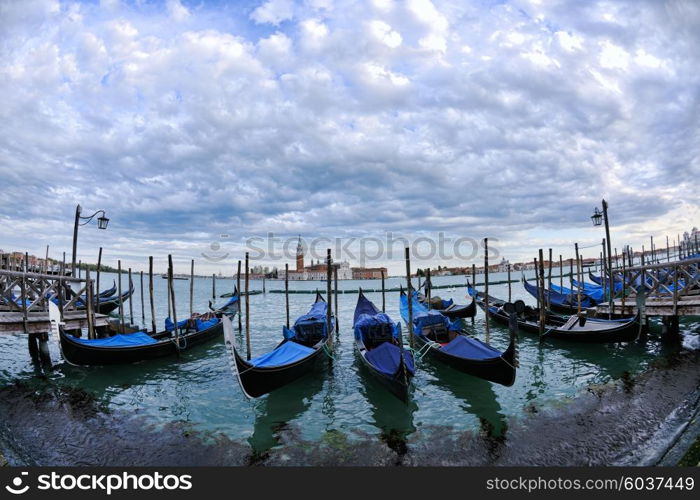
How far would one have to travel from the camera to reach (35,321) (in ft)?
30.4

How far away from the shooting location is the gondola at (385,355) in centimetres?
663

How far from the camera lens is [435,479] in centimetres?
422

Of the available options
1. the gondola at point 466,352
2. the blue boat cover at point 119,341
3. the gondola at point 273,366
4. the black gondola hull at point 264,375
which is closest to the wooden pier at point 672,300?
the gondola at point 466,352

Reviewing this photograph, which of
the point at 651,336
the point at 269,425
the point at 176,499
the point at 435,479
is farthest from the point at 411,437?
the point at 651,336

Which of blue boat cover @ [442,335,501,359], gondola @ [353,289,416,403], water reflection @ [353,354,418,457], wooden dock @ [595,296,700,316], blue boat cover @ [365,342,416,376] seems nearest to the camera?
water reflection @ [353,354,418,457]

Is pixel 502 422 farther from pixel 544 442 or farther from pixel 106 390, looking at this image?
pixel 106 390

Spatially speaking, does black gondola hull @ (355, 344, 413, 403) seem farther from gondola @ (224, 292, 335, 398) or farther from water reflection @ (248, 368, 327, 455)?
gondola @ (224, 292, 335, 398)

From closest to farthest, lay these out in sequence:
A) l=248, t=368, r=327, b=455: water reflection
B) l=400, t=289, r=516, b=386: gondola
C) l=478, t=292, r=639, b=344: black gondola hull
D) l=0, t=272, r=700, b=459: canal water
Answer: l=248, t=368, r=327, b=455: water reflection < l=0, t=272, r=700, b=459: canal water < l=400, t=289, r=516, b=386: gondola < l=478, t=292, r=639, b=344: black gondola hull

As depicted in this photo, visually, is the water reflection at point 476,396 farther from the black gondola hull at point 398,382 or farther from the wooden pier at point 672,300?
the wooden pier at point 672,300

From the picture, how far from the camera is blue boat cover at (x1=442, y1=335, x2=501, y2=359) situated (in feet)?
25.5

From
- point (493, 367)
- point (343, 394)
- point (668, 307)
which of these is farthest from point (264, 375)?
point (668, 307)

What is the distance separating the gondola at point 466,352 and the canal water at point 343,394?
0.38 m

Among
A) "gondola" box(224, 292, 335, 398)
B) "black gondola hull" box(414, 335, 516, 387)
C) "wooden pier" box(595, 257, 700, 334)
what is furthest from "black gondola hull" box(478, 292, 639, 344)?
"gondola" box(224, 292, 335, 398)

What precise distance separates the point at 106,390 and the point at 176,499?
19.8 feet
